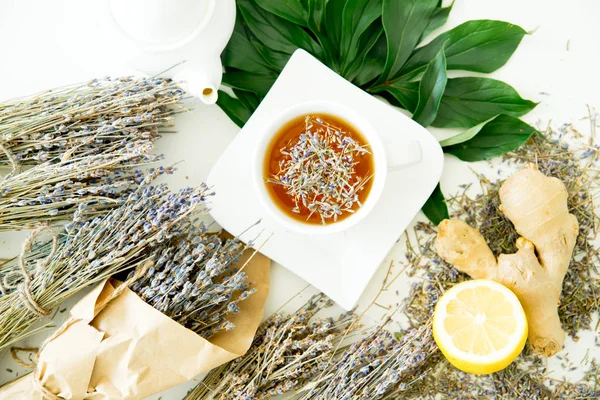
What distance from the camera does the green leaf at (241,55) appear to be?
137cm

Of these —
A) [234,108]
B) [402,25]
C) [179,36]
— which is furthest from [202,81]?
[402,25]

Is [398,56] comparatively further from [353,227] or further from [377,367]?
[377,367]

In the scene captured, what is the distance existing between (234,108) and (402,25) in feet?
1.56

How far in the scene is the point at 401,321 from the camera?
1382 millimetres

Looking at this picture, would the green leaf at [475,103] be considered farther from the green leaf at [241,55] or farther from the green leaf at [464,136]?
the green leaf at [241,55]

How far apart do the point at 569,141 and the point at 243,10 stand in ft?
2.98

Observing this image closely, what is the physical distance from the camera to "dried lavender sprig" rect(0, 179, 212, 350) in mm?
1182

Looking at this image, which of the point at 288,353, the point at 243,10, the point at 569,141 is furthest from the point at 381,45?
the point at 288,353

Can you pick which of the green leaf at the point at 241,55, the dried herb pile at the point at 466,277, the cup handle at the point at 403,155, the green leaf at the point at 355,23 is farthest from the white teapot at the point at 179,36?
the dried herb pile at the point at 466,277

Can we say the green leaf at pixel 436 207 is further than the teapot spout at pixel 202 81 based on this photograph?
Yes

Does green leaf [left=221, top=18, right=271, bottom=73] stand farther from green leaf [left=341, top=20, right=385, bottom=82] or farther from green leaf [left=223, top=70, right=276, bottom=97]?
green leaf [left=341, top=20, right=385, bottom=82]

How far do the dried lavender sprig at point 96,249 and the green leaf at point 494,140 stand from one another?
663 millimetres

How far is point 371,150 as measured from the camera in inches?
47.0

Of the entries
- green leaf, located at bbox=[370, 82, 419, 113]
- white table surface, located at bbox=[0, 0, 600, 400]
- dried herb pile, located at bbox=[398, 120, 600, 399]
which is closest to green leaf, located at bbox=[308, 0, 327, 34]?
green leaf, located at bbox=[370, 82, 419, 113]
